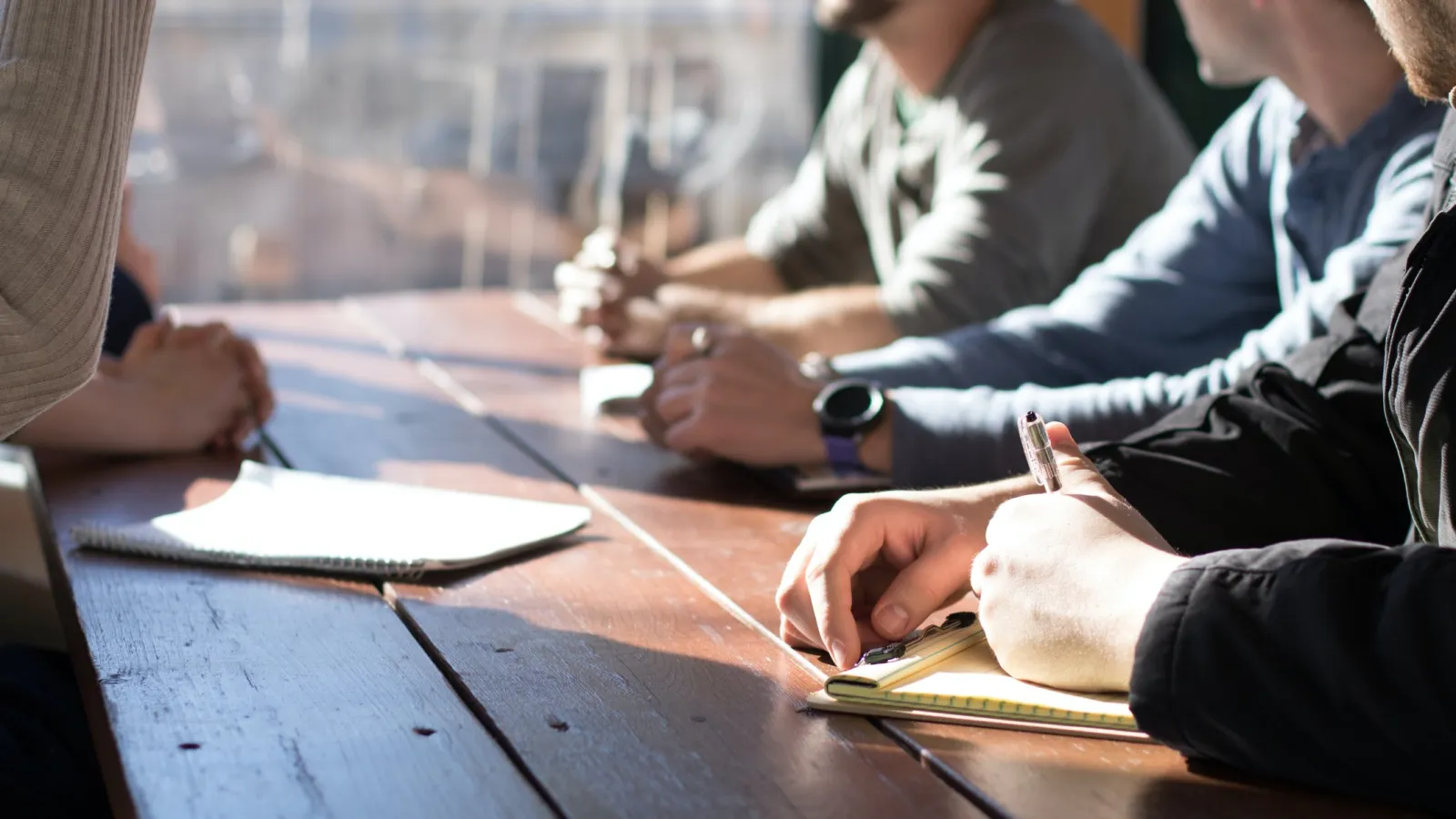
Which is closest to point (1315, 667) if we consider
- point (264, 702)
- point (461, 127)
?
point (264, 702)

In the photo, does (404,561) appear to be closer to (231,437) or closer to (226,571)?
(226,571)

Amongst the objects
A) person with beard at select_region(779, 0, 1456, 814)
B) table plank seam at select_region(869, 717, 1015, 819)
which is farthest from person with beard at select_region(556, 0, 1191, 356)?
table plank seam at select_region(869, 717, 1015, 819)

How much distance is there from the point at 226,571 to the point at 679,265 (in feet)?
4.43

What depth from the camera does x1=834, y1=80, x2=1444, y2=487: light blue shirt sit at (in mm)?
1217

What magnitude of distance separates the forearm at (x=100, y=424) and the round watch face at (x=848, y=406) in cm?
57

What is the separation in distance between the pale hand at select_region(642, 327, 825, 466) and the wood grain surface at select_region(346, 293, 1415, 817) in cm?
3

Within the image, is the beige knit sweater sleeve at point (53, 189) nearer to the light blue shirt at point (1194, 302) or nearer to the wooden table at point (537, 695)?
the wooden table at point (537, 695)

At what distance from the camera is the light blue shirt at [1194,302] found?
3.99 ft

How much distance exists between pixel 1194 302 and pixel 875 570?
2.45 ft

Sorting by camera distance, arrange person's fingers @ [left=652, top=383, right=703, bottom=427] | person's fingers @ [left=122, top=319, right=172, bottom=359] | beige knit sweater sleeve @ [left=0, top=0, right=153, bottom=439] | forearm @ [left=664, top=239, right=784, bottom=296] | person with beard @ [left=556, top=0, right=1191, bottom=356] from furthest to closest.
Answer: forearm @ [left=664, top=239, right=784, bottom=296]
person with beard @ [left=556, top=0, right=1191, bottom=356]
person's fingers @ [left=122, top=319, right=172, bottom=359]
person's fingers @ [left=652, top=383, right=703, bottom=427]
beige knit sweater sleeve @ [left=0, top=0, right=153, bottom=439]

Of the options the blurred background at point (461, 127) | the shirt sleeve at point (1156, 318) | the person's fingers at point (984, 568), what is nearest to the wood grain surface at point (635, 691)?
the person's fingers at point (984, 568)

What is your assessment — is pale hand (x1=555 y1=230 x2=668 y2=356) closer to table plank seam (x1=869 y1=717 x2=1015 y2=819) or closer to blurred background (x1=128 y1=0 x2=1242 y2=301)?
table plank seam (x1=869 y1=717 x2=1015 y2=819)

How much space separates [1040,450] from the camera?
83cm

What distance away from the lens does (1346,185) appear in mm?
1291
